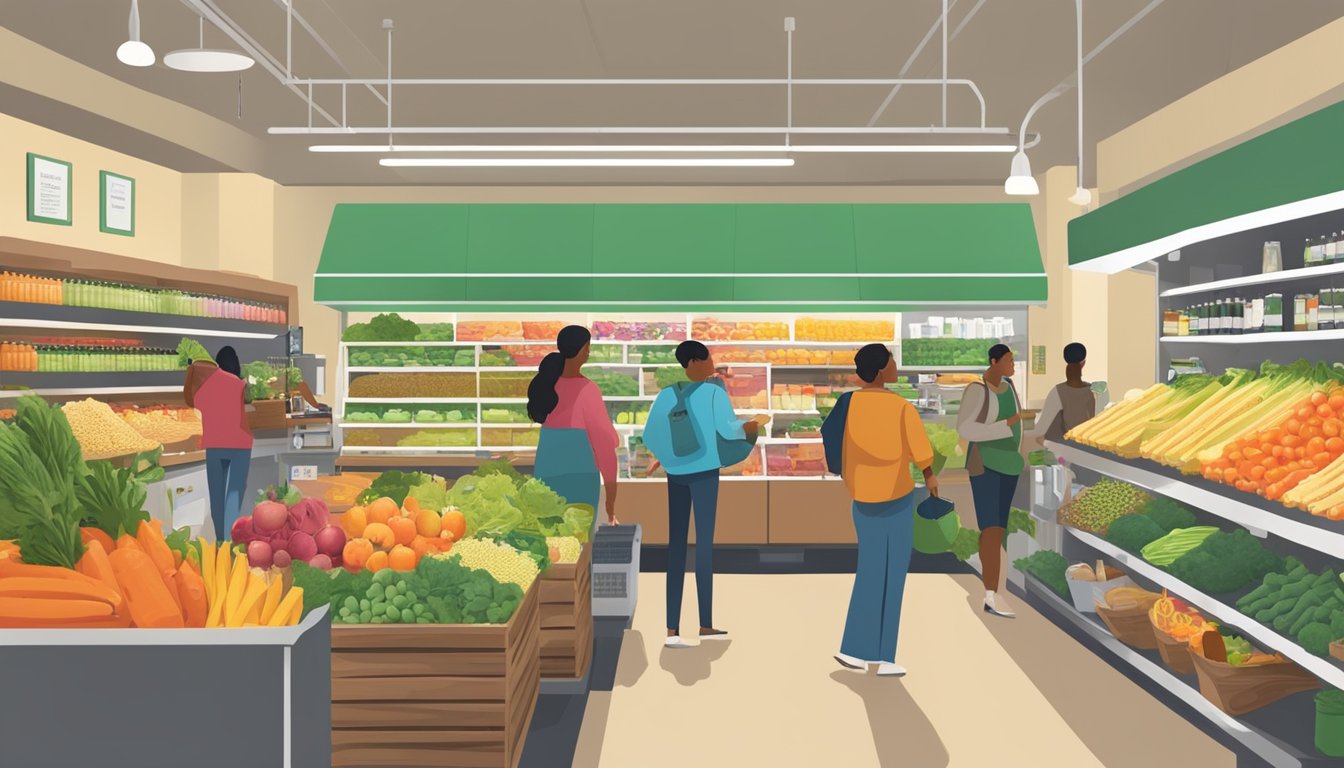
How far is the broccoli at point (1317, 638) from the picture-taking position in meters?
3.54

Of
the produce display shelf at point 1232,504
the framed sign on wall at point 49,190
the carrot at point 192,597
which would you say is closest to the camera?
the carrot at point 192,597

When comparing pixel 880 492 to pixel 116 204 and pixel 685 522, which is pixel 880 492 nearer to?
pixel 685 522

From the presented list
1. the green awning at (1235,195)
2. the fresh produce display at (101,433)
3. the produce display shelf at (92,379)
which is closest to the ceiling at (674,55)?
the produce display shelf at (92,379)

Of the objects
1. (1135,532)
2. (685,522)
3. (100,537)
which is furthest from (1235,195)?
(100,537)

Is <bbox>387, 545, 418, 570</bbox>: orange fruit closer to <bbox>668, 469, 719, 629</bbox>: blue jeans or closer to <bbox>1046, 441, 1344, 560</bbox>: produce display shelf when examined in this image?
<bbox>668, 469, 719, 629</bbox>: blue jeans

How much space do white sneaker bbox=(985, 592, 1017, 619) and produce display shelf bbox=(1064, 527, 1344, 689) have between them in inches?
32.9

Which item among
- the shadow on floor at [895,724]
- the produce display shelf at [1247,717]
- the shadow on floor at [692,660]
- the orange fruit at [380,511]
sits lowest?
the shadow on floor at [692,660]

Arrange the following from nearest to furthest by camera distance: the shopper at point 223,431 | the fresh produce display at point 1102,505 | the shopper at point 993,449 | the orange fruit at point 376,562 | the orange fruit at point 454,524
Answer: the orange fruit at point 376,562
the orange fruit at point 454,524
the fresh produce display at point 1102,505
the shopper at point 993,449
the shopper at point 223,431

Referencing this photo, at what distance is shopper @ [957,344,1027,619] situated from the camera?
5.95 m

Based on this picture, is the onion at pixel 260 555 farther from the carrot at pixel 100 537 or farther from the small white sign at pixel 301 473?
the small white sign at pixel 301 473

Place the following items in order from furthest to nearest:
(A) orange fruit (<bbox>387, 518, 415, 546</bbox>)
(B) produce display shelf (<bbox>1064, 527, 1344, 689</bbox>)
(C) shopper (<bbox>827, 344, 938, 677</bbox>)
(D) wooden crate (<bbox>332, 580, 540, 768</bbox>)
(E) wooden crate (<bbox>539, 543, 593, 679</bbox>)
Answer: (C) shopper (<bbox>827, 344, 938, 677</bbox>)
(E) wooden crate (<bbox>539, 543, 593, 679</bbox>)
(A) orange fruit (<bbox>387, 518, 415, 546</bbox>)
(B) produce display shelf (<bbox>1064, 527, 1344, 689</bbox>)
(D) wooden crate (<bbox>332, 580, 540, 768</bbox>)

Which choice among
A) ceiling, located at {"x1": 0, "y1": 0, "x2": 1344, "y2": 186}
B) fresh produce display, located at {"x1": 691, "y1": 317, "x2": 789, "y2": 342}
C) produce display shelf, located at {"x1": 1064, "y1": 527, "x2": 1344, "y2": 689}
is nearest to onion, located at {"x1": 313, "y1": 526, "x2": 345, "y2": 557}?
produce display shelf, located at {"x1": 1064, "y1": 527, "x2": 1344, "y2": 689}

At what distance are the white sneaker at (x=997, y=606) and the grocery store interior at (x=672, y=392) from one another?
1.2 inches

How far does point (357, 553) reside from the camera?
12.5ft
